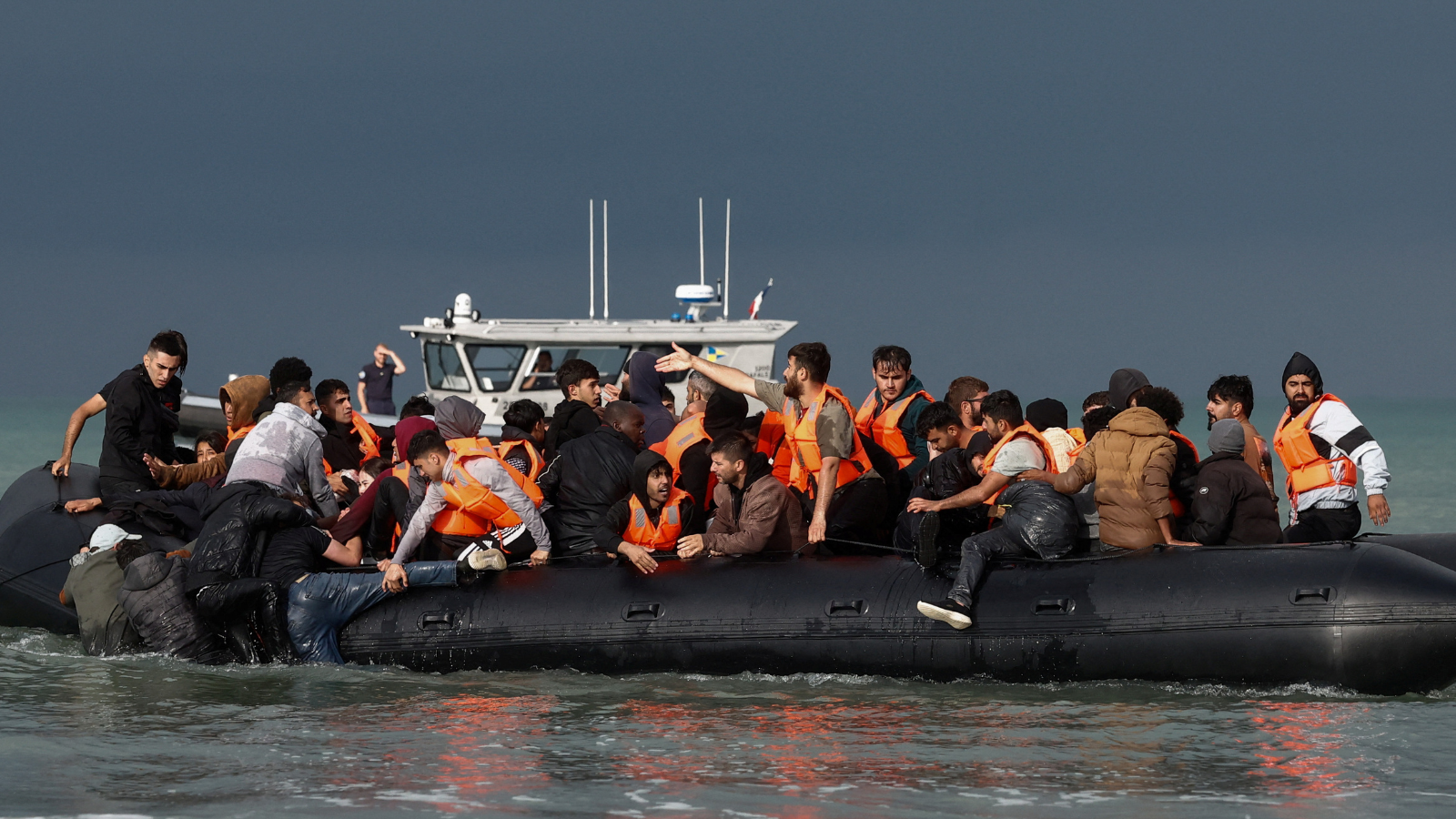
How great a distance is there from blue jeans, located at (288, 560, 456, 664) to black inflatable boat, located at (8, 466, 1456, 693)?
3.9 inches

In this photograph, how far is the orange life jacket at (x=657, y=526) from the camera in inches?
285

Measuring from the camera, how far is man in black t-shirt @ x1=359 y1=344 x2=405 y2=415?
717 inches

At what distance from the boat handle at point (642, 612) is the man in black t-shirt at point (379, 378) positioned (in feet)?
38.4

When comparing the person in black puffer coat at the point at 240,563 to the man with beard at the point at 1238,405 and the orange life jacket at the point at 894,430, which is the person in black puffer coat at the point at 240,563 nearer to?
the orange life jacket at the point at 894,430

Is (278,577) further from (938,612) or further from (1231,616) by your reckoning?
(1231,616)

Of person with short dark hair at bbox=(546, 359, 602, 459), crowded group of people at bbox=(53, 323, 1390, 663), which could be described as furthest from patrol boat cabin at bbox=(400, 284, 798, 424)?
crowded group of people at bbox=(53, 323, 1390, 663)

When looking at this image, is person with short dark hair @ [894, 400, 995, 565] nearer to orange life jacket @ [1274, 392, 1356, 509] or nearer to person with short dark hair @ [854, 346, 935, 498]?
person with short dark hair @ [854, 346, 935, 498]

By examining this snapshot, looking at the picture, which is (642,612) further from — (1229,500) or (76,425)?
(76,425)

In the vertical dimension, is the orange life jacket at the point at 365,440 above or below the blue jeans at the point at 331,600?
above

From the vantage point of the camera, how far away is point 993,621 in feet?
22.1

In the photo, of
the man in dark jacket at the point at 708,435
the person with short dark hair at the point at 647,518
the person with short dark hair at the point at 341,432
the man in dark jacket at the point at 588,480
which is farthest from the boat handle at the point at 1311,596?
the person with short dark hair at the point at 341,432

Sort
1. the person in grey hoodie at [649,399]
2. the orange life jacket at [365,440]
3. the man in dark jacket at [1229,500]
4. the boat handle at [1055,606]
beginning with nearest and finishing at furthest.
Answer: the boat handle at [1055,606], the man in dark jacket at [1229,500], the person in grey hoodie at [649,399], the orange life jacket at [365,440]

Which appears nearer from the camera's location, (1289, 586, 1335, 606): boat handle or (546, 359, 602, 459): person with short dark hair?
(1289, 586, 1335, 606): boat handle

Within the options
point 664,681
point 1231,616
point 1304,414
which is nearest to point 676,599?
point 664,681
